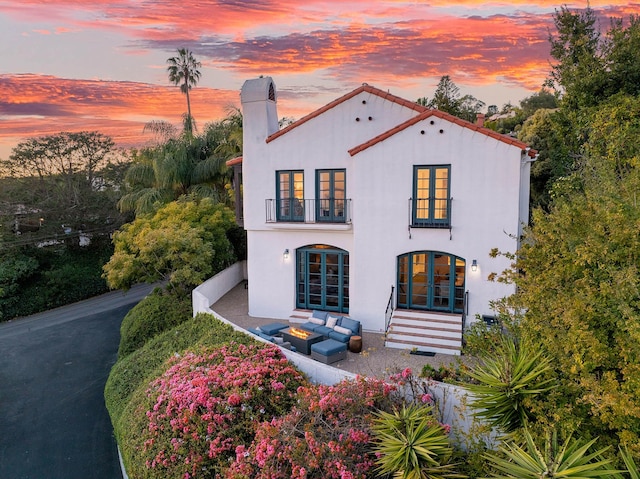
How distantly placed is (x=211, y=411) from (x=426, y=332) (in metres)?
8.06

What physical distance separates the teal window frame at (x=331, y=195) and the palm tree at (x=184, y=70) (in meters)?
27.4

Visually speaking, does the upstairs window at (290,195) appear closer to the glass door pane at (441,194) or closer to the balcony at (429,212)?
the balcony at (429,212)

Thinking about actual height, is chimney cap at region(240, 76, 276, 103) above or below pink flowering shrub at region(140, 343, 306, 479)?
above

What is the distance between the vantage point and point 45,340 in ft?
80.6

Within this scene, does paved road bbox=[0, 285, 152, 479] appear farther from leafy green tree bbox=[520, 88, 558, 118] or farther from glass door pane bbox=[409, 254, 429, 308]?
leafy green tree bbox=[520, 88, 558, 118]

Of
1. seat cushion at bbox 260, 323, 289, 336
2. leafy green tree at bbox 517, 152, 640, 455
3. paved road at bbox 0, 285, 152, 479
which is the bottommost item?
paved road at bbox 0, 285, 152, 479

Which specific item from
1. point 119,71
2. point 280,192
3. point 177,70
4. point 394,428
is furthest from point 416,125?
point 177,70

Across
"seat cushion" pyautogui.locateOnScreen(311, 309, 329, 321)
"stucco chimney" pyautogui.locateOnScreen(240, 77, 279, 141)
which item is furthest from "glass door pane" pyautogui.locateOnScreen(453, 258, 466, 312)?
"stucco chimney" pyautogui.locateOnScreen(240, 77, 279, 141)

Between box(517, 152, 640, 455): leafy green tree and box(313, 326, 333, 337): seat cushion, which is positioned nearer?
box(517, 152, 640, 455): leafy green tree

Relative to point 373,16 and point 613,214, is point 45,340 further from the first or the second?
point 613,214

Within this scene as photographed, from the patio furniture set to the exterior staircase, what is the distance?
1310 millimetres

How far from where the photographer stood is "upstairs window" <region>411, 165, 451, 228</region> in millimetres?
15922

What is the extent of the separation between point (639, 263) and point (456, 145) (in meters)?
9.70

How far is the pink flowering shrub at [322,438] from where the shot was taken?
322 inches
